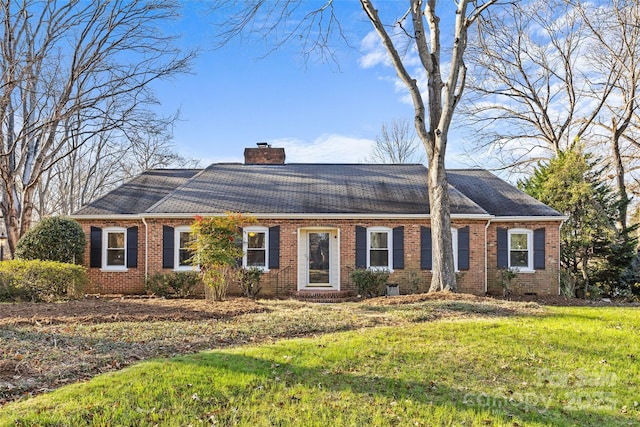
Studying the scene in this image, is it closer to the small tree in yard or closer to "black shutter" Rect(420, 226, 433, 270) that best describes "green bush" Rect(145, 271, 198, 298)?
the small tree in yard

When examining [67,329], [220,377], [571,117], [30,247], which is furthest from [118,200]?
[571,117]

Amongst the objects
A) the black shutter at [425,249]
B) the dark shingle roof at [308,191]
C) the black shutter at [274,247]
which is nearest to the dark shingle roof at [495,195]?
the dark shingle roof at [308,191]

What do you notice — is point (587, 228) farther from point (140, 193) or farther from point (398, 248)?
point (140, 193)

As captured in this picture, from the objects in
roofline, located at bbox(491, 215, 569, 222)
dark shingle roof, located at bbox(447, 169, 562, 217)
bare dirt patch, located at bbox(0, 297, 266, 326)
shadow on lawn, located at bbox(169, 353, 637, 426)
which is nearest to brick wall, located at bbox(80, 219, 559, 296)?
roofline, located at bbox(491, 215, 569, 222)

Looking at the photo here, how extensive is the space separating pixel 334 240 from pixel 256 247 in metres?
2.69

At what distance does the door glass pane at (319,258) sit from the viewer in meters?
15.1

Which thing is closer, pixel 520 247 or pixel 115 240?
pixel 520 247

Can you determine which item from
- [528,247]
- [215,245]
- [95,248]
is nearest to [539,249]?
[528,247]

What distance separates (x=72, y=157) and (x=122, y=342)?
28035mm

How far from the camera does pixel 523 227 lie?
15.2m

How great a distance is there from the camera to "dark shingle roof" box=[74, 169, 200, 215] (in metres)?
15.6

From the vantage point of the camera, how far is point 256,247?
583 inches

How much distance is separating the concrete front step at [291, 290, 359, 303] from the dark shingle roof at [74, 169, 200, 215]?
6.54 metres

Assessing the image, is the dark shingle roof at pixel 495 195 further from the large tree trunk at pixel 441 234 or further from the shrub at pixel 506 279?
the large tree trunk at pixel 441 234
